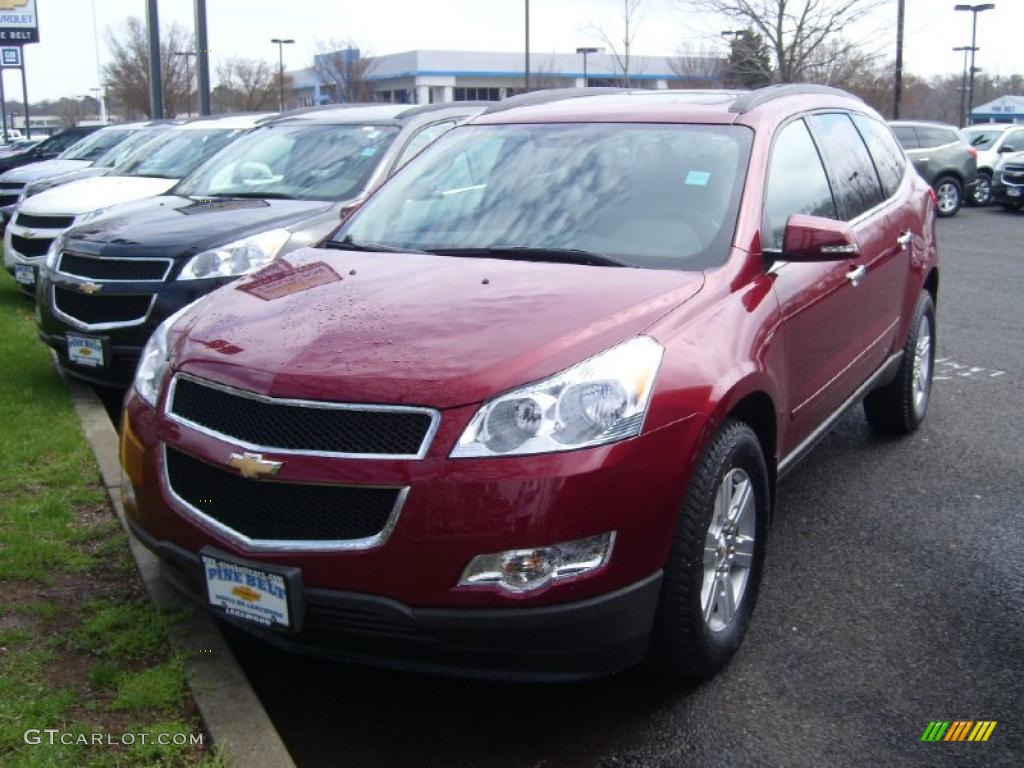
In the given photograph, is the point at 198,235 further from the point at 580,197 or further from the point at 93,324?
the point at 580,197

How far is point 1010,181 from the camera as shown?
22672mm

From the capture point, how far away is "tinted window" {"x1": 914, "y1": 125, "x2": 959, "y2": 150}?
22.0 metres

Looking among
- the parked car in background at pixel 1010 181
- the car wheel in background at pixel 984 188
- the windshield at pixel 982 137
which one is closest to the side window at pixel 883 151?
the parked car in background at pixel 1010 181

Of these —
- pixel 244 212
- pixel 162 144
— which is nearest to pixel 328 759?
pixel 244 212

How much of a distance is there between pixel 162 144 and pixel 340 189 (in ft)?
16.9

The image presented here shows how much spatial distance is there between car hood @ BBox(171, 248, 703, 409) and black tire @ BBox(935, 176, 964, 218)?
2020cm

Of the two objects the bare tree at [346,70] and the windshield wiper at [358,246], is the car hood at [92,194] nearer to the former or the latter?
the windshield wiper at [358,246]

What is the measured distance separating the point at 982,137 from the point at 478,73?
155ft

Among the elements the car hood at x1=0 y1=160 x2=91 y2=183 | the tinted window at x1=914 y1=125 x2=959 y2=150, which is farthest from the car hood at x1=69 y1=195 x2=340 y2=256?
the tinted window at x1=914 y1=125 x2=959 y2=150

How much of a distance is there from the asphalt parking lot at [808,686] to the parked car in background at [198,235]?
2.69 meters

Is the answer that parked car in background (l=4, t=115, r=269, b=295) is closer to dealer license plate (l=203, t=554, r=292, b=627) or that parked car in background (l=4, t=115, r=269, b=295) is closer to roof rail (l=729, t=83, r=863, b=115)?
roof rail (l=729, t=83, r=863, b=115)

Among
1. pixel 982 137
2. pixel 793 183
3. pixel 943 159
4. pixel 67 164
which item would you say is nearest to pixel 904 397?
pixel 793 183

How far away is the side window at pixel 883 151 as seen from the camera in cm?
557

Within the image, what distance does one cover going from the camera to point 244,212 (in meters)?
6.70
